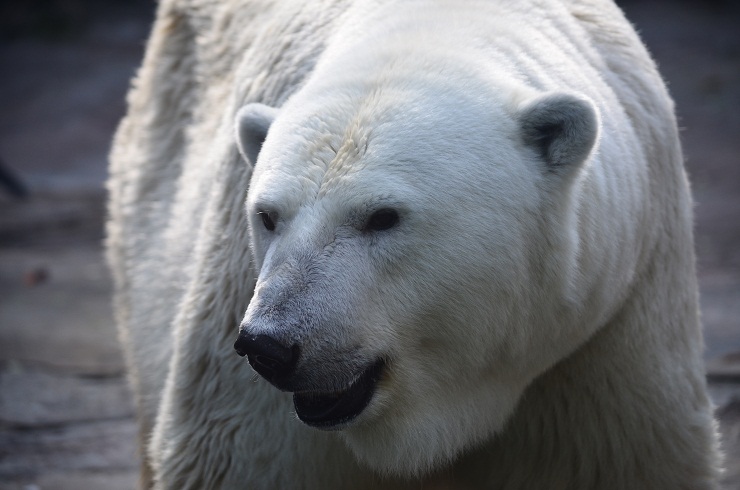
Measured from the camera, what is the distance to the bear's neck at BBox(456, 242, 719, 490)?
2645 mm

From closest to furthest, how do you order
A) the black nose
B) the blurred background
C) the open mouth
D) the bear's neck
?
the black nose
the open mouth
the bear's neck
the blurred background

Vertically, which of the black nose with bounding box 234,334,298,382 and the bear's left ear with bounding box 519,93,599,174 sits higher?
the bear's left ear with bounding box 519,93,599,174

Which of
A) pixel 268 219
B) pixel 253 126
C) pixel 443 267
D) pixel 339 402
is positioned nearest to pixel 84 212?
pixel 253 126

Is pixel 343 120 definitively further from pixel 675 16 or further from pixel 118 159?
pixel 675 16

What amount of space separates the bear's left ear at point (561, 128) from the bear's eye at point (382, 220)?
36cm

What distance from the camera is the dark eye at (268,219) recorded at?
7.28ft

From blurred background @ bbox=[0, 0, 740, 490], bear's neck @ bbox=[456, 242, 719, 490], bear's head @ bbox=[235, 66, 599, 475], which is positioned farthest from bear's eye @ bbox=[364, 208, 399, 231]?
blurred background @ bbox=[0, 0, 740, 490]

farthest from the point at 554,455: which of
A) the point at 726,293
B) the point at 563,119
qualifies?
the point at 726,293

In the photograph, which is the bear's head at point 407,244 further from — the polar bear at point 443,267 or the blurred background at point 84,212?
the blurred background at point 84,212

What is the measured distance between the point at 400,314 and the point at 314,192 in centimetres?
32

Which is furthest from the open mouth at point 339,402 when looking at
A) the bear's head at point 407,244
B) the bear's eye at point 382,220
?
the bear's eye at point 382,220

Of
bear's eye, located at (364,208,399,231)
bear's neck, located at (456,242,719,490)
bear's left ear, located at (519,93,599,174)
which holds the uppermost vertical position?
bear's left ear, located at (519,93,599,174)

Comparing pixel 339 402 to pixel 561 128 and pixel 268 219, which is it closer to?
pixel 268 219

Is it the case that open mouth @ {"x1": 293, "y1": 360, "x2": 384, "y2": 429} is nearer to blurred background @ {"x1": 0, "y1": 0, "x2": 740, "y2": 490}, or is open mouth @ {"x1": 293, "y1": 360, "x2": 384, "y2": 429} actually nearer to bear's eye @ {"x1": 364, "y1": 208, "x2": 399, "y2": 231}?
bear's eye @ {"x1": 364, "y1": 208, "x2": 399, "y2": 231}
